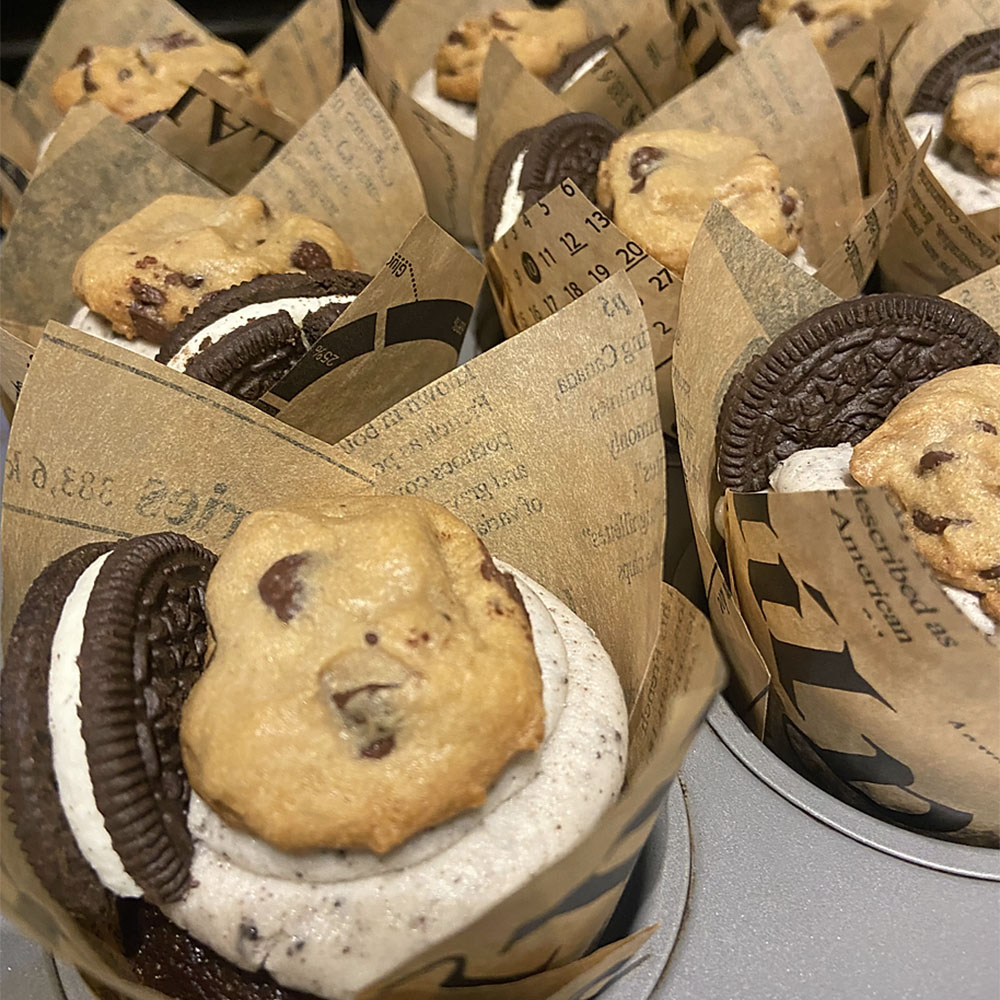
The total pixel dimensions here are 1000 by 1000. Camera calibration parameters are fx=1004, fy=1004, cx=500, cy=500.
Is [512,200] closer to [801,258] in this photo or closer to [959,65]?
[801,258]

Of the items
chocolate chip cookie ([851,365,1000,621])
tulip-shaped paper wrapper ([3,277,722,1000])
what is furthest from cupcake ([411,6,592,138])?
chocolate chip cookie ([851,365,1000,621])

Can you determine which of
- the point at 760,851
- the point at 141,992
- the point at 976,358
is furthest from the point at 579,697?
the point at 976,358

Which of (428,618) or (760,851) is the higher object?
(428,618)

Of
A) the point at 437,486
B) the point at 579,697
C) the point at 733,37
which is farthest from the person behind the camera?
the point at 733,37

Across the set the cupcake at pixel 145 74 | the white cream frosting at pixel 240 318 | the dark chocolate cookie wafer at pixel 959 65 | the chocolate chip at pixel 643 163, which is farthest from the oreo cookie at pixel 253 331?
the dark chocolate cookie wafer at pixel 959 65

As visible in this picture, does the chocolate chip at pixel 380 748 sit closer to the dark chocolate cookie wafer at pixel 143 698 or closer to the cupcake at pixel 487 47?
the dark chocolate cookie wafer at pixel 143 698

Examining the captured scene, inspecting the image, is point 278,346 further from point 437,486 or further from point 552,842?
point 552,842

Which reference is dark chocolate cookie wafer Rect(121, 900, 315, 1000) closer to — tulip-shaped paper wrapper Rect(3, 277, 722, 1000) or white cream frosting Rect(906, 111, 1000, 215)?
tulip-shaped paper wrapper Rect(3, 277, 722, 1000)
